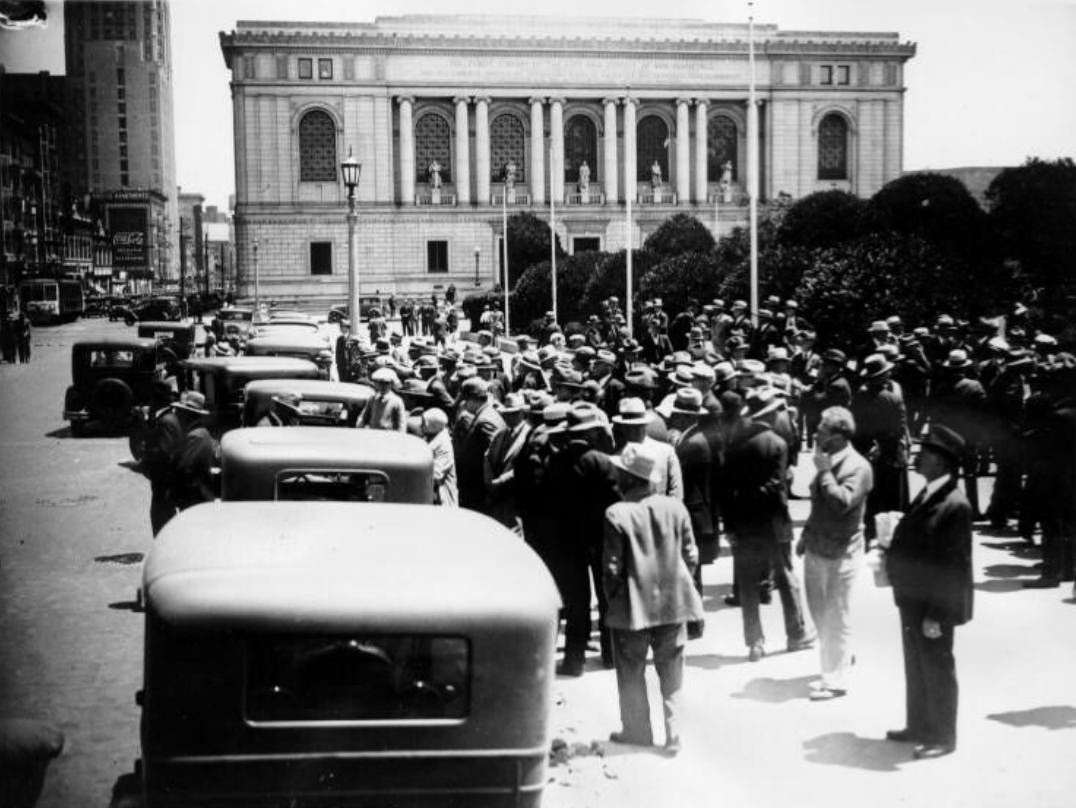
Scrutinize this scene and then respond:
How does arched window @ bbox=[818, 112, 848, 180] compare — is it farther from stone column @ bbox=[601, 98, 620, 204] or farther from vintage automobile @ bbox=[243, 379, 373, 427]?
vintage automobile @ bbox=[243, 379, 373, 427]

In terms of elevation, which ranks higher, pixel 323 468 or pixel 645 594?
pixel 323 468

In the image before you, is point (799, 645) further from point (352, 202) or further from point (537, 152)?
point (537, 152)

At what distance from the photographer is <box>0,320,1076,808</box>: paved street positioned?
667 cm

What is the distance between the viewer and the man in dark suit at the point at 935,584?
6.81 m

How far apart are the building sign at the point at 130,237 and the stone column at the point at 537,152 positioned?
2766 cm

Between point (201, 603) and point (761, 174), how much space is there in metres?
78.4

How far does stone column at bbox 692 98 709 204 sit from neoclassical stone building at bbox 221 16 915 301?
0.29 ft

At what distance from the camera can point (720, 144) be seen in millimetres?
81688

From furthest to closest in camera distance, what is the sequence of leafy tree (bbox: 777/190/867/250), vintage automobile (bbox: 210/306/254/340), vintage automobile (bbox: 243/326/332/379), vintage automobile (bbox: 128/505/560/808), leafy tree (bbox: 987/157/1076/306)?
leafy tree (bbox: 777/190/867/250) < vintage automobile (bbox: 210/306/254/340) < leafy tree (bbox: 987/157/1076/306) < vintage automobile (bbox: 243/326/332/379) < vintage automobile (bbox: 128/505/560/808)

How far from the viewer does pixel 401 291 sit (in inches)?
3014

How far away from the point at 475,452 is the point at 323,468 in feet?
8.17

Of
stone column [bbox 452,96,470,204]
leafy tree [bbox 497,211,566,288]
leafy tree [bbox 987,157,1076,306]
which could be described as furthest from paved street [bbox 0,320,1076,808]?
stone column [bbox 452,96,470,204]

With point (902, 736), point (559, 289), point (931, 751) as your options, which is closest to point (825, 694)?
point (902, 736)

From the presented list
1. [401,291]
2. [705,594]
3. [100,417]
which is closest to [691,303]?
[100,417]
